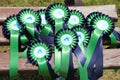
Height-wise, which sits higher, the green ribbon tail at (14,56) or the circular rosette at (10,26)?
the circular rosette at (10,26)

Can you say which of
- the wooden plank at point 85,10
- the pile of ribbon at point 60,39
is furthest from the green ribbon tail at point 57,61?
the wooden plank at point 85,10

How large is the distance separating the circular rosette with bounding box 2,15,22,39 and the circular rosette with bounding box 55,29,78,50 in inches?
8.1

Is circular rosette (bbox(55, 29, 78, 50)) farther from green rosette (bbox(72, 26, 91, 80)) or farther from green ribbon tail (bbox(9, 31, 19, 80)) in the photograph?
green ribbon tail (bbox(9, 31, 19, 80))

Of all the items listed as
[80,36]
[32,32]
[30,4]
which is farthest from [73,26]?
[30,4]

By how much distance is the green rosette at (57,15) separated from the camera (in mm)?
1779

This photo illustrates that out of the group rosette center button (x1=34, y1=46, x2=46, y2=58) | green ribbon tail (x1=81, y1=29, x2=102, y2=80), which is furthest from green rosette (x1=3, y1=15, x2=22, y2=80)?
green ribbon tail (x1=81, y1=29, x2=102, y2=80)

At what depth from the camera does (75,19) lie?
72.2 inches

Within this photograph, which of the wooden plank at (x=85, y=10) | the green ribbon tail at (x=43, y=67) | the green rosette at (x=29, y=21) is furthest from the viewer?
the wooden plank at (x=85, y=10)

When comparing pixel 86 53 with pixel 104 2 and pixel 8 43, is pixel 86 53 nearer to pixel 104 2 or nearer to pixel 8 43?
pixel 8 43

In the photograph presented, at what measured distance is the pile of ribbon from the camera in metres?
1.67

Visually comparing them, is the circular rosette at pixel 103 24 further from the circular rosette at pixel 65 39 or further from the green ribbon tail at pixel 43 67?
the green ribbon tail at pixel 43 67

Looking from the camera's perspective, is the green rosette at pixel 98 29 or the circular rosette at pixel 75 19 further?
the circular rosette at pixel 75 19

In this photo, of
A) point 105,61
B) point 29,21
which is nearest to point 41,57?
point 29,21

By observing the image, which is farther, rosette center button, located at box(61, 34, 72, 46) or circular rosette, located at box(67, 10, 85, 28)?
circular rosette, located at box(67, 10, 85, 28)
